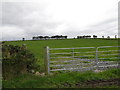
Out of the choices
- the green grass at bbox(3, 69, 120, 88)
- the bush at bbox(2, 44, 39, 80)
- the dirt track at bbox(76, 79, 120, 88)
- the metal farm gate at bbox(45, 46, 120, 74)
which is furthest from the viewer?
the metal farm gate at bbox(45, 46, 120, 74)

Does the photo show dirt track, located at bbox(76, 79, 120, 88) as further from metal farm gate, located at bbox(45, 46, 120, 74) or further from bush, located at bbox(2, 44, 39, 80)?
bush, located at bbox(2, 44, 39, 80)

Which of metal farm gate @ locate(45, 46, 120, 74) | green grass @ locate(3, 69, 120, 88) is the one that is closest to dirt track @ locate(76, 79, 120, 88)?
green grass @ locate(3, 69, 120, 88)

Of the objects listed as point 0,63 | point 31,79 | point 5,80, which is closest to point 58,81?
point 31,79

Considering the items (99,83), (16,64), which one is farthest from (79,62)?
(16,64)

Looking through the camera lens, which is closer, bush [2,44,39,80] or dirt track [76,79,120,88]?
dirt track [76,79,120,88]

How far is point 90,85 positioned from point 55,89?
1643mm

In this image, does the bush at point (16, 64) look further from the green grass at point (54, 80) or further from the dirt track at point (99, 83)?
the dirt track at point (99, 83)

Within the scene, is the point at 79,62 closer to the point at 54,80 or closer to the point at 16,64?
the point at 54,80

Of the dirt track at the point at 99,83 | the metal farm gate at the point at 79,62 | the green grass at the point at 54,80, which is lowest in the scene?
the dirt track at the point at 99,83

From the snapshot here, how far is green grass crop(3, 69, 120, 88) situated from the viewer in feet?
26.7

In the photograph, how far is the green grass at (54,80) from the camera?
26.7ft

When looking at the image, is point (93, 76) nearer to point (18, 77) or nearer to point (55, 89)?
point (55, 89)

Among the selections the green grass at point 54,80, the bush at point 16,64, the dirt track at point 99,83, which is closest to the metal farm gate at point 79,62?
the bush at point 16,64

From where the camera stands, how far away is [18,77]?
30.0 feet
